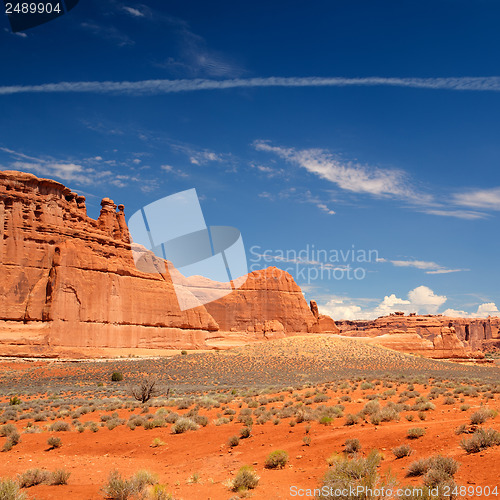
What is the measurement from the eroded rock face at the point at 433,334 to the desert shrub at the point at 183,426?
66296 mm

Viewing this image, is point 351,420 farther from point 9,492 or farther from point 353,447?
point 9,492

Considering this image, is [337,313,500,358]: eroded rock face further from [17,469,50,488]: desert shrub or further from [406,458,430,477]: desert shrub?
[17,469,50,488]: desert shrub

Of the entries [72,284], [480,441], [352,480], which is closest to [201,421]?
[352,480]

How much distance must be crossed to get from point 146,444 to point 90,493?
13.7ft

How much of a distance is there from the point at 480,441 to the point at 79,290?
49.9 metres

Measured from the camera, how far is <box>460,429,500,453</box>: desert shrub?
770 cm

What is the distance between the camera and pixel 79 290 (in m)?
50.7

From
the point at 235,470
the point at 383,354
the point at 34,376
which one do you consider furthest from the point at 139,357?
the point at 235,470

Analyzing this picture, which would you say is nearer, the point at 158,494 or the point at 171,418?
the point at 158,494

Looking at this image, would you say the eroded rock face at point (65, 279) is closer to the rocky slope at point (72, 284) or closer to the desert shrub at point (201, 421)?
the rocky slope at point (72, 284)

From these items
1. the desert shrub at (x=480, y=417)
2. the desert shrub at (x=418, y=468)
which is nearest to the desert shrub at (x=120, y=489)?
the desert shrub at (x=418, y=468)

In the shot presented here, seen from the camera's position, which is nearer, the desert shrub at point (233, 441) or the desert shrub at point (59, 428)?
the desert shrub at point (233, 441)

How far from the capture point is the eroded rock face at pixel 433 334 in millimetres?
74312

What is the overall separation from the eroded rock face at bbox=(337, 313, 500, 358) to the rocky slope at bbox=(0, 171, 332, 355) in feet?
126
